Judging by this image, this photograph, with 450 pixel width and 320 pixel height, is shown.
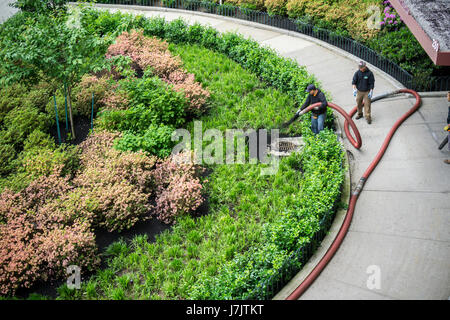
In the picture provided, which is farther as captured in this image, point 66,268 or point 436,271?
point 66,268

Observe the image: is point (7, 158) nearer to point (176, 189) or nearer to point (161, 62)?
point (176, 189)

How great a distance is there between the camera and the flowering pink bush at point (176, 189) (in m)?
10.0

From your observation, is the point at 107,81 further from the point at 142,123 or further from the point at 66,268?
the point at 66,268

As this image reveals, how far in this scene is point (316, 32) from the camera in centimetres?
1803

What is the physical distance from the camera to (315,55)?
16.8m

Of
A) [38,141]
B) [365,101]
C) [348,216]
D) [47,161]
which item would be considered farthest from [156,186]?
[365,101]

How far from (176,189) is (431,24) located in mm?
6923

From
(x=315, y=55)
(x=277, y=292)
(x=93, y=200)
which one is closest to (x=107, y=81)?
(x=93, y=200)

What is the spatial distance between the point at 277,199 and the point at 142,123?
4529 millimetres

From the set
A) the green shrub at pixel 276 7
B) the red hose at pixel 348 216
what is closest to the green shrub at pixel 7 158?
the red hose at pixel 348 216

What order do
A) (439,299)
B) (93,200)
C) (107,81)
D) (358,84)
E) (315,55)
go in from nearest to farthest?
(439,299), (93,200), (358,84), (107,81), (315,55)

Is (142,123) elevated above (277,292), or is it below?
above

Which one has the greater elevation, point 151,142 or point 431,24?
point 431,24

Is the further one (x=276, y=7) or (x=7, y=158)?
(x=276, y=7)
